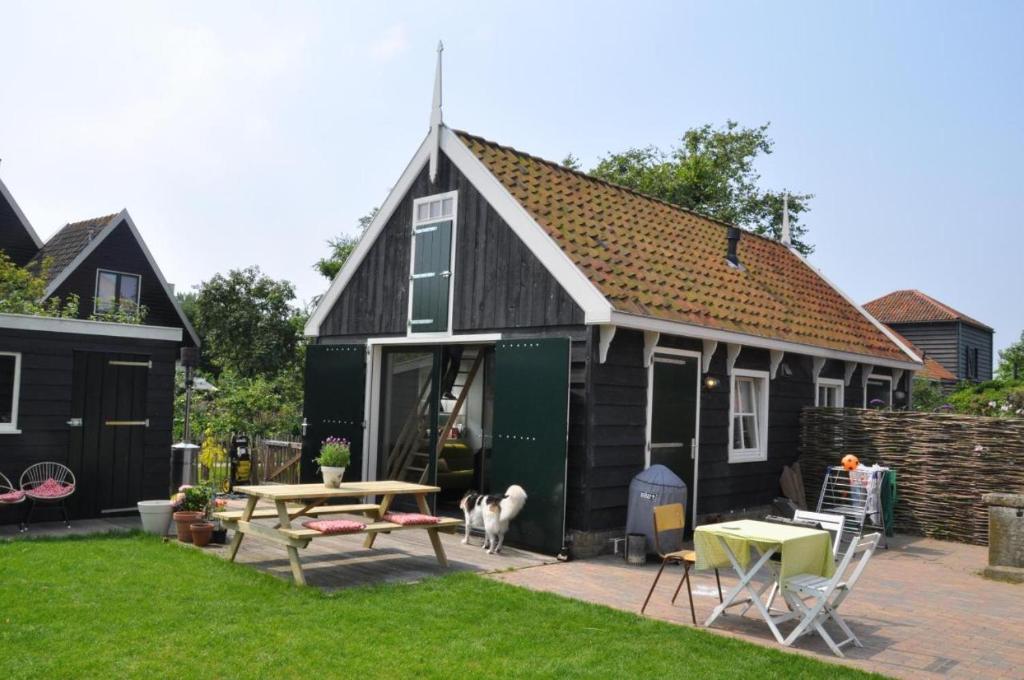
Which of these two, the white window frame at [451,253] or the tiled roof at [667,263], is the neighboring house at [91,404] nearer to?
the white window frame at [451,253]

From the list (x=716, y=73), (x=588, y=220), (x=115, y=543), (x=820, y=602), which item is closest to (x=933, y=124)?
(x=716, y=73)

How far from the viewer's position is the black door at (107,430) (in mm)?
10077

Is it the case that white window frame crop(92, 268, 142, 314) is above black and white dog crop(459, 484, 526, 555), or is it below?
above

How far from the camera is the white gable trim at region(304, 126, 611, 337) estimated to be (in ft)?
29.4

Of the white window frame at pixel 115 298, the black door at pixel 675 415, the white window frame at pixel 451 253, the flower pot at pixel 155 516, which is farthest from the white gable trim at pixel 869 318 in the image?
the white window frame at pixel 115 298

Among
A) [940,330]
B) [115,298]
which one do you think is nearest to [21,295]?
[115,298]

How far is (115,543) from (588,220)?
6627 mm

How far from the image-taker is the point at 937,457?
11.5 m

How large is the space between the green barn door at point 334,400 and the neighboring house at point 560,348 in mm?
29

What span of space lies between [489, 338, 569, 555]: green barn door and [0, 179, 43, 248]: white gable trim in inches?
774

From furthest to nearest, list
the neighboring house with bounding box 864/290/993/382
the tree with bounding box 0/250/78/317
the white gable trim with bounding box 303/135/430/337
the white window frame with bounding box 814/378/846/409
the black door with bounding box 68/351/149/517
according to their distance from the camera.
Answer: the neighboring house with bounding box 864/290/993/382 < the tree with bounding box 0/250/78/317 < the white window frame with bounding box 814/378/846/409 < the white gable trim with bounding box 303/135/430/337 < the black door with bounding box 68/351/149/517

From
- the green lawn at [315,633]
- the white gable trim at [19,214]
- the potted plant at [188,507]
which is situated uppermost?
the white gable trim at [19,214]

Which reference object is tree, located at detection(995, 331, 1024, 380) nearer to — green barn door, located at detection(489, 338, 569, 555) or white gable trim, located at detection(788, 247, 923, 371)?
white gable trim, located at detection(788, 247, 923, 371)

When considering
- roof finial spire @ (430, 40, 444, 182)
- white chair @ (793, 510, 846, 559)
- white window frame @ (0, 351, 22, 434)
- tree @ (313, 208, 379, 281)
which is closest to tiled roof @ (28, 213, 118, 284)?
tree @ (313, 208, 379, 281)
